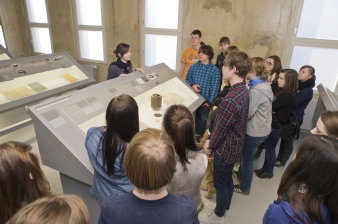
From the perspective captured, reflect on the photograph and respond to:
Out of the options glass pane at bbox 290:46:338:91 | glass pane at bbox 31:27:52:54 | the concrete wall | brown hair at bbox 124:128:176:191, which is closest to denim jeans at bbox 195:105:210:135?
the concrete wall

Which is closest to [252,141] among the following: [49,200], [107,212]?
[107,212]

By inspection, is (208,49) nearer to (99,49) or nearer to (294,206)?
(294,206)

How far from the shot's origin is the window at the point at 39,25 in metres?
7.17

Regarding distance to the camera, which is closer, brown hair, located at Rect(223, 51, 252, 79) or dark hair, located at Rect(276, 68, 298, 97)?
brown hair, located at Rect(223, 51, 252, 79)

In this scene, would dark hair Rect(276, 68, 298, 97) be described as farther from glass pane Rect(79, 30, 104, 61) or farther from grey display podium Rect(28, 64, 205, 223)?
glass pane Rect(79, 30, 104, 61)

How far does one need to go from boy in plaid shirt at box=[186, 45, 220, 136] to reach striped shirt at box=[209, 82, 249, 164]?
1435 millimetres

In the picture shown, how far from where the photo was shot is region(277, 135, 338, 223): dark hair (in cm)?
94

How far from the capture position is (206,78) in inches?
132

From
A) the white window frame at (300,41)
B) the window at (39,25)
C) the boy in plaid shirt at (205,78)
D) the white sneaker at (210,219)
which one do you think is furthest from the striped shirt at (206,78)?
the window at (39,25)

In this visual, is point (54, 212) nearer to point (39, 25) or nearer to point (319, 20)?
point (319, 20)

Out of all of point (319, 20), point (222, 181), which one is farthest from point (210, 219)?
point (319, 20)

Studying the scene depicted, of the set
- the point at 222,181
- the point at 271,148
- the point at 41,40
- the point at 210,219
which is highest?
the point at 41,40

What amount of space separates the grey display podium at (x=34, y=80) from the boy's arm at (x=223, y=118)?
2818 millimetres

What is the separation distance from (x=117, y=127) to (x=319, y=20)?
15.4ft
